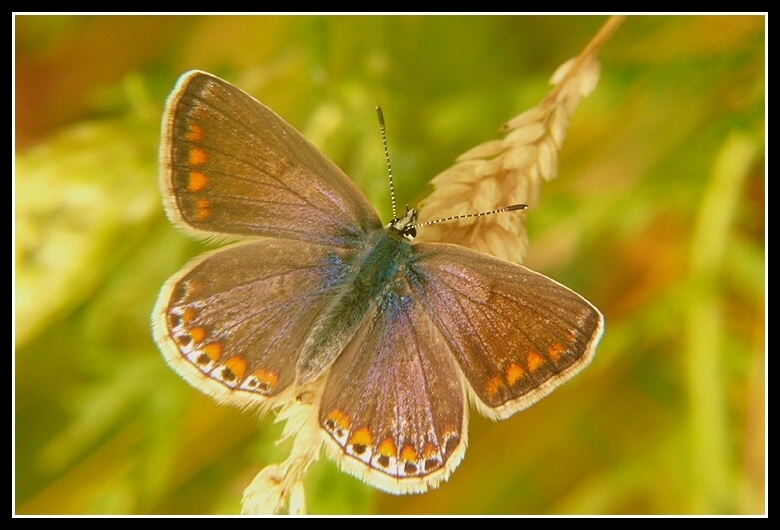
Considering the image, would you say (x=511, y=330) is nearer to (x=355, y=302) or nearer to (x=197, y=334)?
(x=355, y=302)

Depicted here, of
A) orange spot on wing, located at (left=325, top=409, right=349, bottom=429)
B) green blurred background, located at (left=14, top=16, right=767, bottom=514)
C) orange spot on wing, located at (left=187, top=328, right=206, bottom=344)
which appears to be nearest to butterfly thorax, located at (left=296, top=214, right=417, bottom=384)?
orange spot on wing, located at (left=325, top=409, right=349, bottom=429)

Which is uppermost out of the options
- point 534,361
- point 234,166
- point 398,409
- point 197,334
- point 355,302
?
point 234,166

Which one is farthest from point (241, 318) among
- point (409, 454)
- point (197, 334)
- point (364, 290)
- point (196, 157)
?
point (409, 454)

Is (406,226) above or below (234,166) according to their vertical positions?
below

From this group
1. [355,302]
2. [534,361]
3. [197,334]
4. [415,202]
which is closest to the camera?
[534,361]

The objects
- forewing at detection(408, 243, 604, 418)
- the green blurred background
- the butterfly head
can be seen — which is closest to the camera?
forewing at detection(408, 243, 604, 418)

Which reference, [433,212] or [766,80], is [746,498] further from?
[433,212]

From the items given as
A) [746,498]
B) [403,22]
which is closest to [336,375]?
[403,22]

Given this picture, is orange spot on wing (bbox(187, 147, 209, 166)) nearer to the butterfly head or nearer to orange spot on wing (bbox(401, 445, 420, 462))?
the butterfly head
